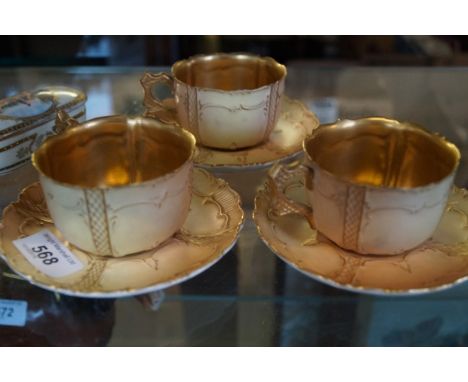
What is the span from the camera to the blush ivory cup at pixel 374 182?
0.52 metres

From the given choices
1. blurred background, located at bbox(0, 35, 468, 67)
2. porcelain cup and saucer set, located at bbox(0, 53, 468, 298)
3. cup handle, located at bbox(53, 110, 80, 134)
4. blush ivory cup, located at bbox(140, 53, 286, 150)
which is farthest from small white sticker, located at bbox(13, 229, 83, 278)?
blurred background, located at bbox(0, 35, 468, 67)

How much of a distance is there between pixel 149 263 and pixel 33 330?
150 millimetres

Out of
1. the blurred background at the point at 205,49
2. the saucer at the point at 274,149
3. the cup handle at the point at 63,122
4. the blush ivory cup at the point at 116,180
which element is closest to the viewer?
the blush ivory cup at the point at 116,180

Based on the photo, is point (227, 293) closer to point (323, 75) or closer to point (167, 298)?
point (167, 298)

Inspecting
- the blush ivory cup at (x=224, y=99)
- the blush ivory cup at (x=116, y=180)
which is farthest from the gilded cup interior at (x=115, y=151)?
the blush ivory cup at (x=224, y=99)

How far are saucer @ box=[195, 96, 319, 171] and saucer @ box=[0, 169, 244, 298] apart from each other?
0.21ft

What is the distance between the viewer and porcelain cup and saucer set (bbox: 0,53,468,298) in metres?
0.53

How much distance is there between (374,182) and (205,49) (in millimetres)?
756

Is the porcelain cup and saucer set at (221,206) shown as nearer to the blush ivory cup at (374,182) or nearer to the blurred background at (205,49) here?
the blush ivory cup at (374,182)

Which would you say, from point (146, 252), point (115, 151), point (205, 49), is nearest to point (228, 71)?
point (115, 151)

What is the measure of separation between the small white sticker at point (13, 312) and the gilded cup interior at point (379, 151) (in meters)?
0.33

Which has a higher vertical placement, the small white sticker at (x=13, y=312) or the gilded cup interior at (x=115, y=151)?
the gilded cup interior at (x=115, y=151)

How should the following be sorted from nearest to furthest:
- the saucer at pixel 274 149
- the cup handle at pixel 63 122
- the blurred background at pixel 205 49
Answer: the cup handle at pixel 63 122 → the saucer at pixel 274 149 → the blurred background at pixel 205 49

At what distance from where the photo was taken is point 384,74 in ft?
3.43
